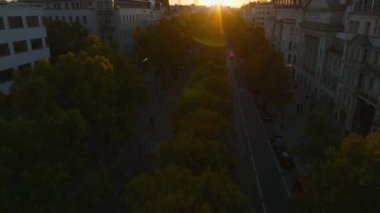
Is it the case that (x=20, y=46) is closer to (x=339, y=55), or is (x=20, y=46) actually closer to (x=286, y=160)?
(x=286, y=160)

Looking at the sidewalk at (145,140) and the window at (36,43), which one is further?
the window at (36,43)

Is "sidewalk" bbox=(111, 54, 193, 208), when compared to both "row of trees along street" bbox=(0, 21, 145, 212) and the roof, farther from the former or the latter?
the roof

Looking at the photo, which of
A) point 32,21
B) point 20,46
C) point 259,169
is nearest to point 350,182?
point 259,169

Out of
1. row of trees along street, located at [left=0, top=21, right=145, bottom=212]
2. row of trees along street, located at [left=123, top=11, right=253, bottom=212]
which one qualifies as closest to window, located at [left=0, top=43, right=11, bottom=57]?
row of trees along street, located at [left=0, top=21, right=145, bottom=212]

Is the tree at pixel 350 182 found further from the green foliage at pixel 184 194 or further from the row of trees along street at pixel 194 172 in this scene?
the green foliage at pixel 184 194

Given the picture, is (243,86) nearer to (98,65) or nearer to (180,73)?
(180,73)

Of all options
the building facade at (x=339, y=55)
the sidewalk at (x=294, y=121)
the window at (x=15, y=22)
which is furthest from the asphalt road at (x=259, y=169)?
the window at (x=15, y=22)
